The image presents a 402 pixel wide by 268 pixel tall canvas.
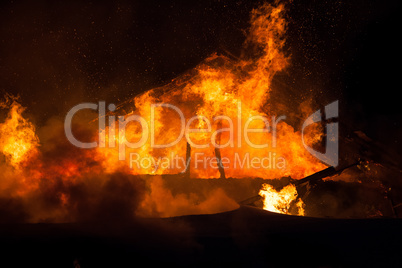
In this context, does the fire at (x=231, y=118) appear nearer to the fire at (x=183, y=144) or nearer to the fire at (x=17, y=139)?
the fire at (x=183, y=144)

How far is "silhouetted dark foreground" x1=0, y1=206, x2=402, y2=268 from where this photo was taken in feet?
9.64

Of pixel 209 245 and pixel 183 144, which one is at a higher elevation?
pixel 183 144

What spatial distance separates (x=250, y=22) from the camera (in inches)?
327

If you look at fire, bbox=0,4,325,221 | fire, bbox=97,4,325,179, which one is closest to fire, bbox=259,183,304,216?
fire, bbox=0,4,325,221

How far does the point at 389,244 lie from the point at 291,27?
6.84m

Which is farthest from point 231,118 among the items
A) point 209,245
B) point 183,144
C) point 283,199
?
point 209,245

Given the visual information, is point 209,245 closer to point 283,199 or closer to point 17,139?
point 283,199

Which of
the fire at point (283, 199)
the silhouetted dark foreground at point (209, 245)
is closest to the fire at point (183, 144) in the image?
the fire at point (283, 199)

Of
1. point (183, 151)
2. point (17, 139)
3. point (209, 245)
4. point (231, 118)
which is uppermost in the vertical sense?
point (231, 118)

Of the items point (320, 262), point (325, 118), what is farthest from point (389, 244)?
point (325, 118)

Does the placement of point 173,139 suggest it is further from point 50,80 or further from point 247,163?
point 50,80

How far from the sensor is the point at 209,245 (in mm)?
3133

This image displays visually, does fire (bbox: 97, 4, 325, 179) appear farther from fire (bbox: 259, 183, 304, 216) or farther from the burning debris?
fire (bbox: 259, 183, 304, 216)

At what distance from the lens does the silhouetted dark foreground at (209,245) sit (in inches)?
116
